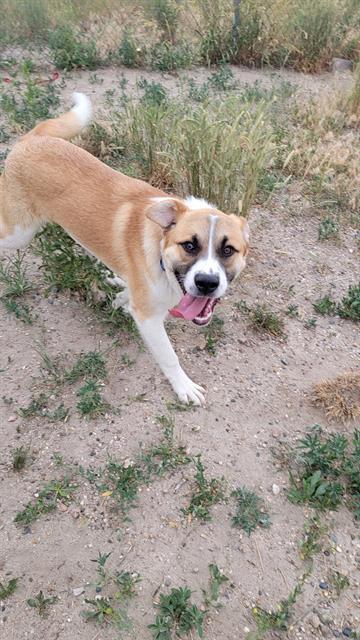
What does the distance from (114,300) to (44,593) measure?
1.82 metres

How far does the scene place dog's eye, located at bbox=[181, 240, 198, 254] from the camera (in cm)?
235

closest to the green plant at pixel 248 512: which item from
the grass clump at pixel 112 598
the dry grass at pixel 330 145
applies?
the grass clump at pixel 112 598

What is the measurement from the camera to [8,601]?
216 cm

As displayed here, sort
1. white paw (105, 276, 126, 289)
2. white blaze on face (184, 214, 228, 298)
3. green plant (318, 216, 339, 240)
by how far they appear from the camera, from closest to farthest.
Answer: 1. white blaze on face (184, 214, 228, 298)
2. white paw (105, 276, 126, 289)
3. green plant (318, 216, 339, 240)

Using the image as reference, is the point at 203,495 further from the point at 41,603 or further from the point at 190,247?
the point at 190,247

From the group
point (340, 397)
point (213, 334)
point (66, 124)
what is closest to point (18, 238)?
point (66, 124)

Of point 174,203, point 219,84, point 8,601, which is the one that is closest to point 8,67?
point 219,84

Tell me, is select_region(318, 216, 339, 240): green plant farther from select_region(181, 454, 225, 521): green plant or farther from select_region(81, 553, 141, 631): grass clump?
select_region(81, 553, 141, 631): grass clump

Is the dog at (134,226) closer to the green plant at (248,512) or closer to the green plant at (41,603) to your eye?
the green plant at (248,512)

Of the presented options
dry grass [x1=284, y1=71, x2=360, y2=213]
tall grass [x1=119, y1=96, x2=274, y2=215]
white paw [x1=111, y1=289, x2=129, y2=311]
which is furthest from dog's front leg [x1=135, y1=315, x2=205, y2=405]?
dry grass [x1=284, y1=71, x2=360, y2=213]

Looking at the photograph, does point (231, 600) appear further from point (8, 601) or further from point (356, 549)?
point (8, 601)

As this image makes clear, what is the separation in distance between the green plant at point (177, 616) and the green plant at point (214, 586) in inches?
2.8

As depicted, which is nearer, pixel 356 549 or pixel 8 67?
pixel 356 549

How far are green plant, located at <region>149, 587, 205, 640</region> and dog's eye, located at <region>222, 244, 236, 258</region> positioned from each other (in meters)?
1.51
